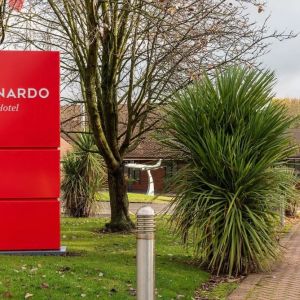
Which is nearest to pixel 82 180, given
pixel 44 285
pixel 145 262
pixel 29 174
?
pixel 29 174

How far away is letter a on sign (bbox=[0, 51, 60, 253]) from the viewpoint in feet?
32.3

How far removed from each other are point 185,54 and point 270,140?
173 inches

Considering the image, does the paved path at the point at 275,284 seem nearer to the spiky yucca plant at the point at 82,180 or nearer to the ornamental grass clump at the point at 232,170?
the ornamental grass clump at the point at 232,170

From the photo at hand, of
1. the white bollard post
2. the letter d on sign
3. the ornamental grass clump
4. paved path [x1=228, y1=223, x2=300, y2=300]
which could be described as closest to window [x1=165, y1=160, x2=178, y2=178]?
the ornamental grass clump

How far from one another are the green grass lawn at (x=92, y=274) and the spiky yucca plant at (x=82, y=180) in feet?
30.8

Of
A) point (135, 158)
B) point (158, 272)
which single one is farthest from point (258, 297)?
point (135, 158)

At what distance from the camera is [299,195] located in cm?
981

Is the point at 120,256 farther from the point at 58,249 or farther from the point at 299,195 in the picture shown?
the point at 299,195

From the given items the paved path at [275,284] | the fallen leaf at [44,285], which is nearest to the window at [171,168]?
the paved path at [275,284]

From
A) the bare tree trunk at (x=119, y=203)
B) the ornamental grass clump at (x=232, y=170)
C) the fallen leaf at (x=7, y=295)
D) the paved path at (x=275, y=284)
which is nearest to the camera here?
→ the fallen leaf at (x=7, y=295)

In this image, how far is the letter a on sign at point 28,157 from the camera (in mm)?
9852

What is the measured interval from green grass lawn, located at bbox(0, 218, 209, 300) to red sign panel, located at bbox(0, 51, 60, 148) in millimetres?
1993

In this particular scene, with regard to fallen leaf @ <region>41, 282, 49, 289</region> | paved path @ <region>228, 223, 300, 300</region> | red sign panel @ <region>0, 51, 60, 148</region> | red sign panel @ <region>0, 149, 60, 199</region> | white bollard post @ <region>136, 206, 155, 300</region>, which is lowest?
paved path @ <region>228, 223, 300, 300</region>

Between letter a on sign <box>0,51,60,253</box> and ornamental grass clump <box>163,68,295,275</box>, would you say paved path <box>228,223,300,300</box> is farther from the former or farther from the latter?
letter a on sign <box>0,51,60,253</box>
